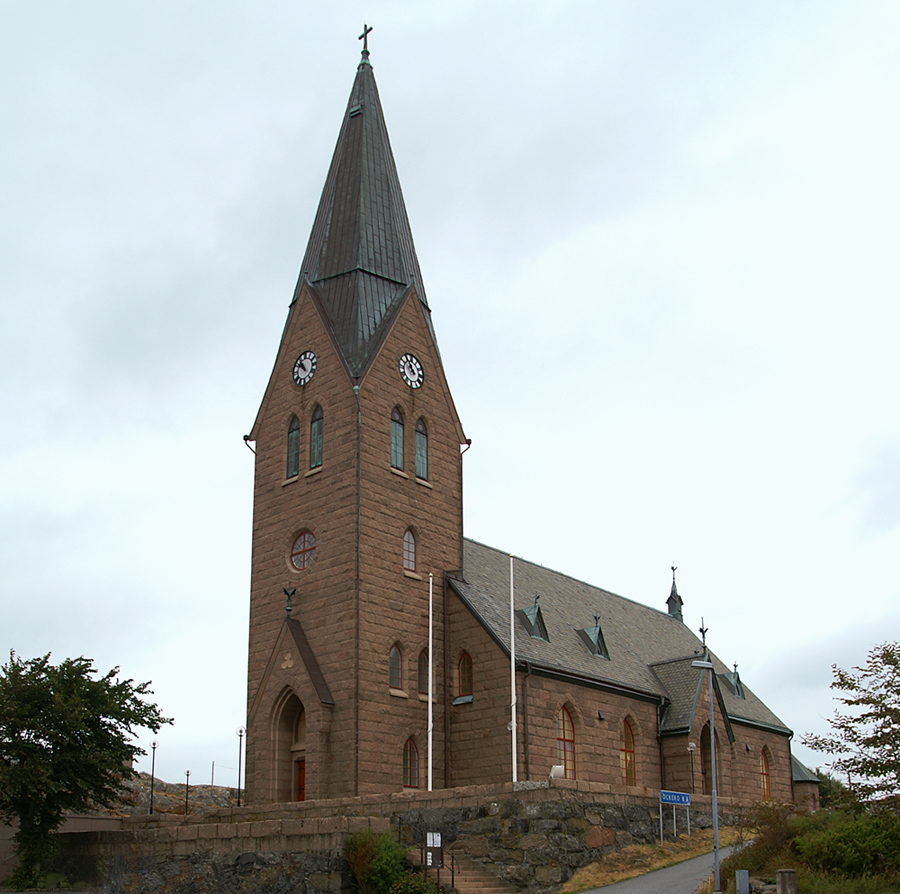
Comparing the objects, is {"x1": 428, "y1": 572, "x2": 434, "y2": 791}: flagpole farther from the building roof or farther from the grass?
the building roof

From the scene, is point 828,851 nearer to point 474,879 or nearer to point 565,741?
point 474,879

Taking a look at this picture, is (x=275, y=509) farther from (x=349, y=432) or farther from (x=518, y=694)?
(x=518, y=694)

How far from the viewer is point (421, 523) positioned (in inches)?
1478

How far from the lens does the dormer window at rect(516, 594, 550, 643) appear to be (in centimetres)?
3822

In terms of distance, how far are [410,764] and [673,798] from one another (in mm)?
8468

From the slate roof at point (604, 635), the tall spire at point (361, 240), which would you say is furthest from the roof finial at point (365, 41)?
the slate roof at point (604, 635)

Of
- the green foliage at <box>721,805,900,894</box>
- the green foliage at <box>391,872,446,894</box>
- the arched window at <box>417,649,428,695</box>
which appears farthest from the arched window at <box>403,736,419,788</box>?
the green foliage at <box>721,805,900,894</box>

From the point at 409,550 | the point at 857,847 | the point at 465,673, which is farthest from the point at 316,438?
the point at 857,847

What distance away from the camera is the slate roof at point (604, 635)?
123 feet

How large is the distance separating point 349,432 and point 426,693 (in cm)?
874

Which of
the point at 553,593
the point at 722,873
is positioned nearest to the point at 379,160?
the point at 553,593

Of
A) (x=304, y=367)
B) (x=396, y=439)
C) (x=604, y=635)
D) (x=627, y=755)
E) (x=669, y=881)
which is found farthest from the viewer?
(x=604, y=635)

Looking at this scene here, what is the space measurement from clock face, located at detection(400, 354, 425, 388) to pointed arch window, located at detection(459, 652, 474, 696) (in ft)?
31.2

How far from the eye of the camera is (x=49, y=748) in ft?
105
